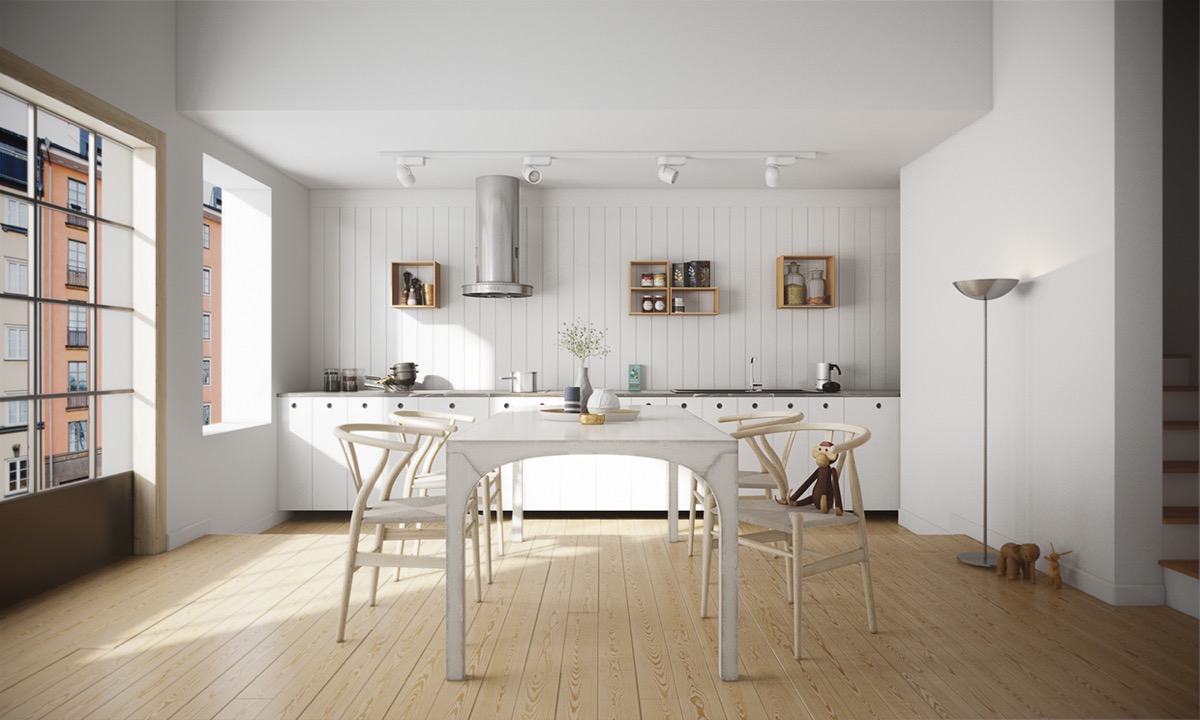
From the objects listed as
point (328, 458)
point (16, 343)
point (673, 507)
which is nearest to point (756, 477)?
point (673, 507)

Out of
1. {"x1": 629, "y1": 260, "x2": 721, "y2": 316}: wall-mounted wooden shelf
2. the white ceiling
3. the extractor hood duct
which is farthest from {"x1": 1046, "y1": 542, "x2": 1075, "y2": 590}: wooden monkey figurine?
the extractor hood duct

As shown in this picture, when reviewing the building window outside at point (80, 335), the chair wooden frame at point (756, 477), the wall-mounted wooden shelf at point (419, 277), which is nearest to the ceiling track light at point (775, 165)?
the chair wooden frame at point (756, 477)

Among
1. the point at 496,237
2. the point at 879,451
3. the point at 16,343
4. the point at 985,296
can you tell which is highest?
the point at 496,237

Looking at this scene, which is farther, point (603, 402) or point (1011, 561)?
point (1011, 561)

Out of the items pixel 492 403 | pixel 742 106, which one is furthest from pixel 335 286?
pixel 742 106

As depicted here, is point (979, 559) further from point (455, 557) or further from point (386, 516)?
point (386, 516)

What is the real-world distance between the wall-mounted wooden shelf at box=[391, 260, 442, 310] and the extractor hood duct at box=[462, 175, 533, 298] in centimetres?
42

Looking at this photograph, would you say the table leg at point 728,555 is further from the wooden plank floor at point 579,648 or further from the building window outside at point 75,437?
the building window outside at point 75,437

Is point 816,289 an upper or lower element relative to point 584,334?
upper

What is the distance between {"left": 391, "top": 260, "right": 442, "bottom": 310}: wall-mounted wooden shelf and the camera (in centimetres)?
608

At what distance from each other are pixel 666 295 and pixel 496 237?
147 cm

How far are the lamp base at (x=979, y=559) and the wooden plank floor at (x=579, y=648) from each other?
151 millimetres

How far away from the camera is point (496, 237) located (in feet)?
18.9

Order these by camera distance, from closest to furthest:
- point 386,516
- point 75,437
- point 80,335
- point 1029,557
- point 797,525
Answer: point 797,525 < point 386,516 < point 1029,557 < point 80,335 < point 75,437
